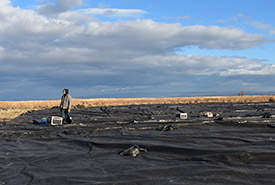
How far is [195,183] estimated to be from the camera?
198 inches

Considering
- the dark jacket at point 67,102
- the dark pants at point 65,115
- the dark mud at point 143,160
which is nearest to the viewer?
the dark mud at point 143,160

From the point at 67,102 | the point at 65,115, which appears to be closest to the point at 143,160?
the point at 67,102

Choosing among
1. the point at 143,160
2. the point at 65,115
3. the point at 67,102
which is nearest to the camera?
the point at 143,160

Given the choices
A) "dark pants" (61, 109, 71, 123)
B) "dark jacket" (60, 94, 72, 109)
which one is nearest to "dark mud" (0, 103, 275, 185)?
"dark pants" (61, 109, 71, 123)

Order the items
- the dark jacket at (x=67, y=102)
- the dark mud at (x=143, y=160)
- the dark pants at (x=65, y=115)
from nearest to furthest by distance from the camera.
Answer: the dark mud at (x=143, y=160), the dark pants at (x=65, y=115), the dark jacket at (x=67, y=102)

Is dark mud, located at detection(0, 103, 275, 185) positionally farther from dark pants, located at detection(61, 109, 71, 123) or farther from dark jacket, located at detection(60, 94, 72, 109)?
dark jacket, located at detection(60, 94, 72, 109)

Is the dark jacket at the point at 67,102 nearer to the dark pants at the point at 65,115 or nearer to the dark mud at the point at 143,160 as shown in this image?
the dark pants at the point at 65,115

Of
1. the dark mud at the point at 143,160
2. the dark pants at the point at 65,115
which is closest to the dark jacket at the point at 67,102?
the dark pants at the point at 65,115

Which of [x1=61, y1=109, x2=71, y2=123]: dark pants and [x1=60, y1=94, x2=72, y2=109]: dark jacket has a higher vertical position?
[x1=60, y1=94, x2=72, y2=109]: dark jacket

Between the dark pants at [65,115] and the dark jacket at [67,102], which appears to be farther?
the dark jacket at [67,102]

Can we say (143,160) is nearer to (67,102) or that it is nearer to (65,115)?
(67,102)

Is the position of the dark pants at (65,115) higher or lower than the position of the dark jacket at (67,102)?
lower

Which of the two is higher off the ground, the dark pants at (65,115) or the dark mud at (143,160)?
the dark pants at (65,115)

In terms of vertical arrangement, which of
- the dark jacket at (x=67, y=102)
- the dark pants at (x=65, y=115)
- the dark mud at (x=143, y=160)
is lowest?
the dark mud at (x=143, y=160)
